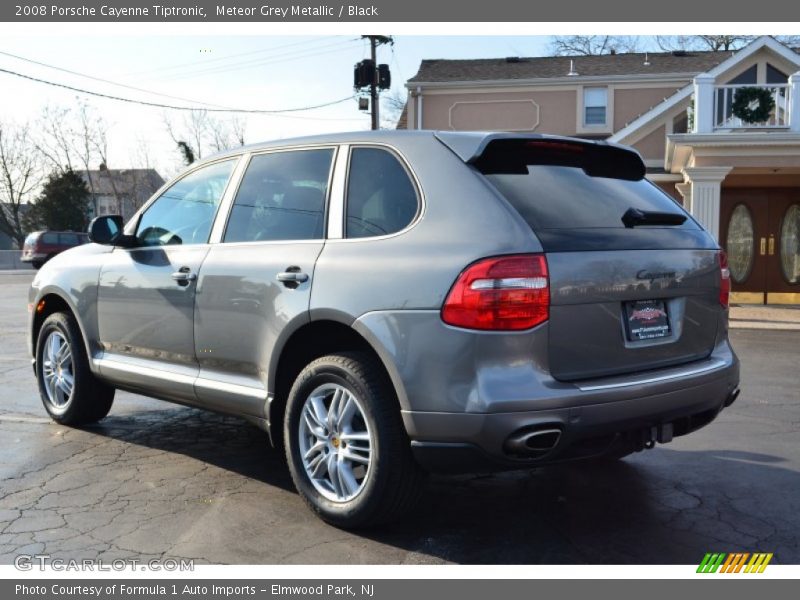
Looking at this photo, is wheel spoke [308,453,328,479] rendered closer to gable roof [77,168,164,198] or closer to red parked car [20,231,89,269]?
red parked car [20,231,89,269]

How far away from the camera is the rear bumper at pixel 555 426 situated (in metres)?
3.09

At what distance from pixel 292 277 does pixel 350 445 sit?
33.6 inches

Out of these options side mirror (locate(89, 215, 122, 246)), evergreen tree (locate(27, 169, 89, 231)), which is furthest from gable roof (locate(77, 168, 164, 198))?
side mirror (locate(89, 215, 122, 246))

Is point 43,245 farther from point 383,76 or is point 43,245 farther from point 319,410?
point 319,410

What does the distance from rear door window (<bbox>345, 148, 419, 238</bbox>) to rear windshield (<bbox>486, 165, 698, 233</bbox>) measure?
0.41 metres

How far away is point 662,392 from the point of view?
3436 mm

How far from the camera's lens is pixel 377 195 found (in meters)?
3.74

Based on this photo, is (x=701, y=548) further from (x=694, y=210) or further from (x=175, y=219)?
(x=694, y=210)

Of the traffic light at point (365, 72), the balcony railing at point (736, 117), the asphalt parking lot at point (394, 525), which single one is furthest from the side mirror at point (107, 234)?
the traffic light at point (365, 72)

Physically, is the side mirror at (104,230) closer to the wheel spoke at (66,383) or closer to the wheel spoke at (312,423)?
the wheel spoke at (66,383)

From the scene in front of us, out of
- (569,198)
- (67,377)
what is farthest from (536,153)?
(67,377)

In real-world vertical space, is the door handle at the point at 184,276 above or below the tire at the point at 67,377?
above

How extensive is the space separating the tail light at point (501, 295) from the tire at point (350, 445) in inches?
21.1
